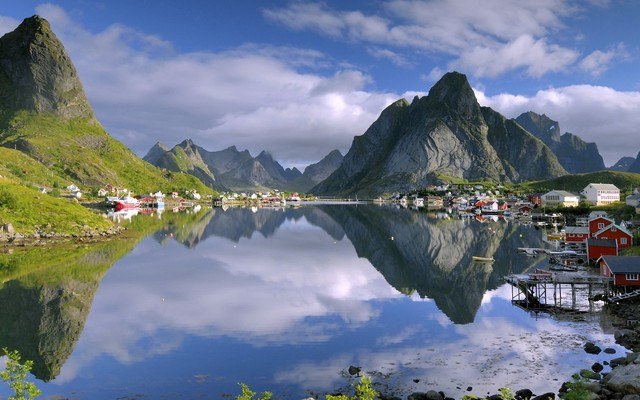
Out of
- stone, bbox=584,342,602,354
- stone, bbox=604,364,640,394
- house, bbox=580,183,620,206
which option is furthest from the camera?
house, bbox=580,183,620,206

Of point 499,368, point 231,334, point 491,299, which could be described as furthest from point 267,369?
point 491,299

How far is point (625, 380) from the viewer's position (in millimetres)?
23812

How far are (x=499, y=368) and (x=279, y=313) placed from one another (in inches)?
816

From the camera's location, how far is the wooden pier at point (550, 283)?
46.3 m

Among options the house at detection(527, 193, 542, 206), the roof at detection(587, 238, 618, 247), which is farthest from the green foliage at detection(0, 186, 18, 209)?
the house at detection(527, 193, 542, 206)

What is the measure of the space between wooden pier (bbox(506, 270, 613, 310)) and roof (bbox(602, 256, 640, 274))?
1264mm

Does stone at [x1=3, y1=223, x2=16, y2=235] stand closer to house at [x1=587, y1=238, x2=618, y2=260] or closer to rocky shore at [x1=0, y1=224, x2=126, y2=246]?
rocky shore at [x1=0, y1=224, x2=126, y2=246]

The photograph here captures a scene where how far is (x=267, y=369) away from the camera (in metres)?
29.6

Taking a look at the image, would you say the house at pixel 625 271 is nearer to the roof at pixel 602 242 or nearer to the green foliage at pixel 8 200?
the roof at pixel 602 242

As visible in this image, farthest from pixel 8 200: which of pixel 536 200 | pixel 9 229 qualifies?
pixel 536 200

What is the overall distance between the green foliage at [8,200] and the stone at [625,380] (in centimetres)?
9520

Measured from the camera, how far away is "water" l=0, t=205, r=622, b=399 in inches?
1112

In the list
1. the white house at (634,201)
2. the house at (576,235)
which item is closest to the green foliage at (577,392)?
the house at (576,235)

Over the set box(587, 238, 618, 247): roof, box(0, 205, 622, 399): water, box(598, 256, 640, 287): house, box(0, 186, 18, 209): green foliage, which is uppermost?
box(0, 186, 18, 209): green foliage
